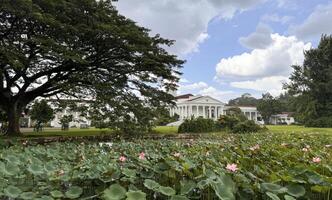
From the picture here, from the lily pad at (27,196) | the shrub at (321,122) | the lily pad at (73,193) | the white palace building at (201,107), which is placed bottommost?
the lily pad at (27,196)

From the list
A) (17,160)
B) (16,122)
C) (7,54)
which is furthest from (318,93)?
(17,160)

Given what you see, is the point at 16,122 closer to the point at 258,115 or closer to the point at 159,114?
the point at 159,114

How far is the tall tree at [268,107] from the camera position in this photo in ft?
223

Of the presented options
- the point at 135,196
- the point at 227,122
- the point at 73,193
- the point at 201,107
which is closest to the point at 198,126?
the point at 227,122

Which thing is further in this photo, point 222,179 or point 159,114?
point 159,114

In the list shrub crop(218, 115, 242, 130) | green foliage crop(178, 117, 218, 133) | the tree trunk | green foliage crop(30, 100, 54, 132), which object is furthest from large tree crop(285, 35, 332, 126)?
the tree trunk

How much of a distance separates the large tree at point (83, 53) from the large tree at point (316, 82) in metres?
29.1

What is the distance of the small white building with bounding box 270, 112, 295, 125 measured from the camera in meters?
72.1

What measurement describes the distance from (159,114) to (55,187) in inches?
546

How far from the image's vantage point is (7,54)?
12.3 meters

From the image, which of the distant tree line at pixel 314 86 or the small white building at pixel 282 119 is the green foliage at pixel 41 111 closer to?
the distant tree line at pixel 314 86

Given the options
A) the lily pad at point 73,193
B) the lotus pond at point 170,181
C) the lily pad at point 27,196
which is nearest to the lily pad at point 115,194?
the lotus pond at point 170,181

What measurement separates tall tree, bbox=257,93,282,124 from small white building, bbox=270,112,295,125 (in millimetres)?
2581

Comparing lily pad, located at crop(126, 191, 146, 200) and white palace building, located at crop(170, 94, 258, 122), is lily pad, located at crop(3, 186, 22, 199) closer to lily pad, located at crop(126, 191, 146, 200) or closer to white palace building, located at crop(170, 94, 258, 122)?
lily pad, located at crop(126, 191, 146, 200)
